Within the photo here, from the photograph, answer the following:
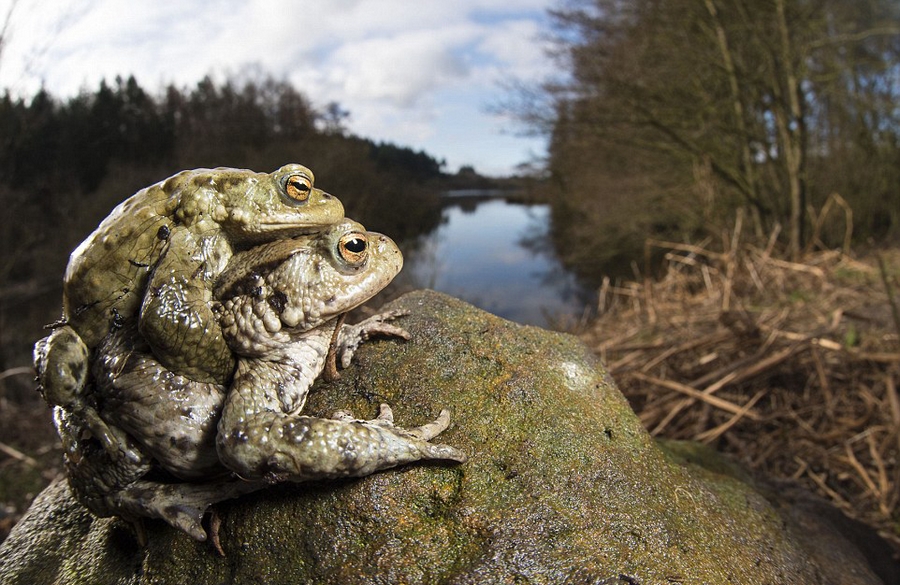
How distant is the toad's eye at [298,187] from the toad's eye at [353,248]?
21 cm

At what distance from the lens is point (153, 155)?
9461 mm

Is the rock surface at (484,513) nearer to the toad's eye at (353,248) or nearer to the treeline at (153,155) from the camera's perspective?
the toad's eye at (353,248)

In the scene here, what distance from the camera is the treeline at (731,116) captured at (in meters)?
10.2

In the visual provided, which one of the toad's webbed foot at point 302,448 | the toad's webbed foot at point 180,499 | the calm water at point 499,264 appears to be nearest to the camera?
the toad's webbed foot at point 302,448

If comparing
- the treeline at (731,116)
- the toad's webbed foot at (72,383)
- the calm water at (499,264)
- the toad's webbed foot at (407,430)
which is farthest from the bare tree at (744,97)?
the toad's webbed foot at (72,383)

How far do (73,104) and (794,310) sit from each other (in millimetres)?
10569

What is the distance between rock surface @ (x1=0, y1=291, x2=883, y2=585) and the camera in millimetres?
1914

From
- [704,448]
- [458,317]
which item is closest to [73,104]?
[458,317]

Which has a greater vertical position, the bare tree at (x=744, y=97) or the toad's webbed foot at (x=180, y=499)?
the bare tree at (x=744, y=97)

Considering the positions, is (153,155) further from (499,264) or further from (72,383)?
(499,264)

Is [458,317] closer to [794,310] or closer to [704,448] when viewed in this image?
[704,448]

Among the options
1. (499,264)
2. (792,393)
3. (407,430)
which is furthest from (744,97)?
(407,430)

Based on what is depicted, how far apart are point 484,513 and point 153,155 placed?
9.38m

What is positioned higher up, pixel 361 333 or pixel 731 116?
pixel 731 116
